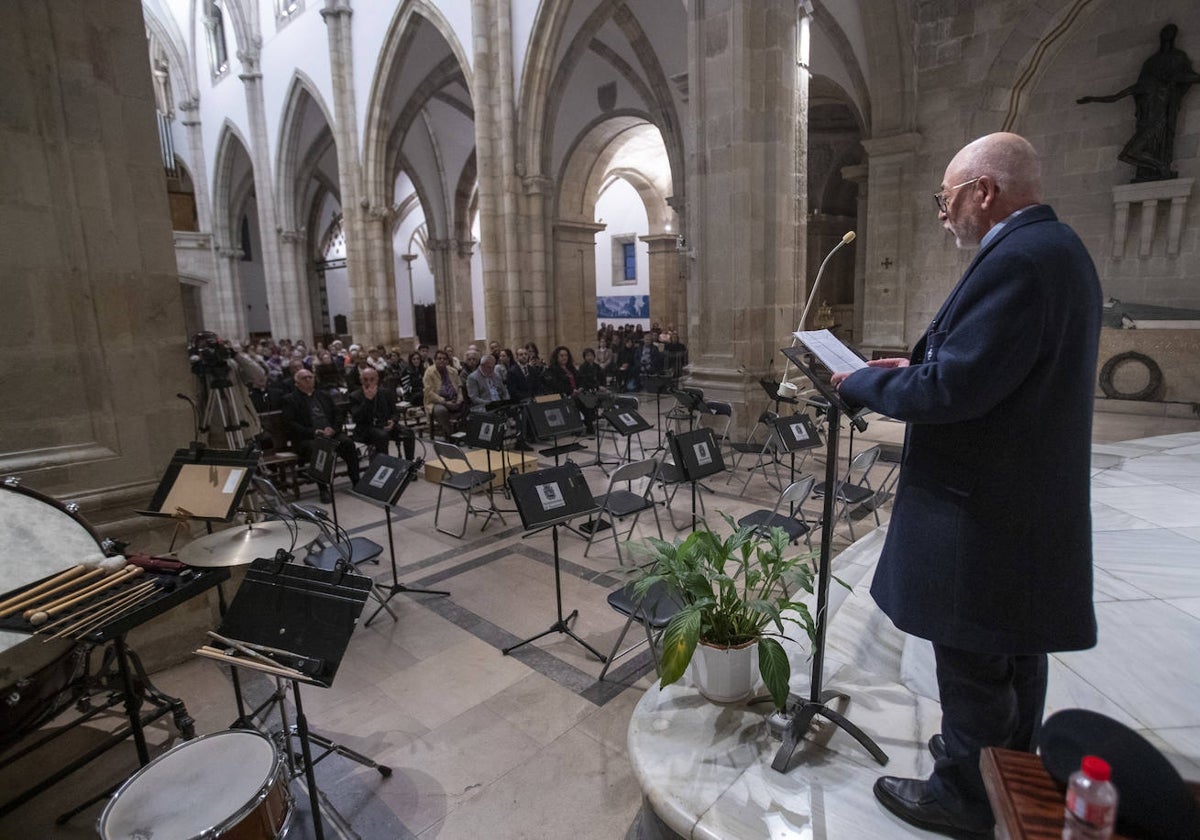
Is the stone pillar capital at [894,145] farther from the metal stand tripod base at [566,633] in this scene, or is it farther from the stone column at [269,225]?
the stone column at [269,225]

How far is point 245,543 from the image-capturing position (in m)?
2.83

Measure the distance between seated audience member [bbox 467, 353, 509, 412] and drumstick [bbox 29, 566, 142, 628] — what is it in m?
6.63

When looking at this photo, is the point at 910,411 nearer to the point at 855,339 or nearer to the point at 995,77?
the point at 995,77

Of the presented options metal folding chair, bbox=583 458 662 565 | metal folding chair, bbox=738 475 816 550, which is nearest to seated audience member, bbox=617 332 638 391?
metal folding chair, bbox=583 458 662 565

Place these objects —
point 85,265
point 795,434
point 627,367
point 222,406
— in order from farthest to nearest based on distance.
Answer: point 627,367 → point 795,434 → point 222,406 → point 85,265

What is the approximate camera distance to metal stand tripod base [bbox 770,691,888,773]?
207cm

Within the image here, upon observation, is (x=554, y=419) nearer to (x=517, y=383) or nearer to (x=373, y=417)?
(x=373, y=417)

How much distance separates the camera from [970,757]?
1.65 metres

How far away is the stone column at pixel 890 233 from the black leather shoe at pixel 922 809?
1049 centimetres

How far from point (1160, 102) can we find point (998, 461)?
11.8 metres

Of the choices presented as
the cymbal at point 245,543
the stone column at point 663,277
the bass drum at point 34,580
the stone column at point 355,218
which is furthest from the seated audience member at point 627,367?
the bass drum at point 34,580

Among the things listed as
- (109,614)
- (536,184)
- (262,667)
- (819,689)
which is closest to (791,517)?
(819,689)

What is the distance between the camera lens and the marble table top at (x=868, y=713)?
1.93 meters

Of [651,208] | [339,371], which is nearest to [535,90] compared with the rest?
[339,371]
